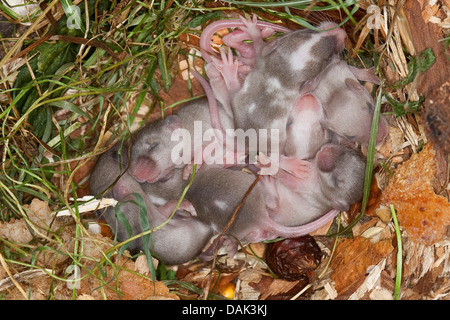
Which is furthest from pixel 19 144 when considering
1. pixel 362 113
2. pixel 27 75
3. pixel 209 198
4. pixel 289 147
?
pixel 362 113

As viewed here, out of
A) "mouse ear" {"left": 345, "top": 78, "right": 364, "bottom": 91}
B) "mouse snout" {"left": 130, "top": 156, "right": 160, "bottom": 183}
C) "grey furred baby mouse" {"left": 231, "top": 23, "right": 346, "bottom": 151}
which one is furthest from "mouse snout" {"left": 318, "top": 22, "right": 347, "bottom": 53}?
"mouse snout" {"left": 130, "top": 156, "right": 160, "bottom": 183}

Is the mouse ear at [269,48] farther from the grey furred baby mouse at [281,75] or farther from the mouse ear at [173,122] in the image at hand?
the mouse ear at [173,122]

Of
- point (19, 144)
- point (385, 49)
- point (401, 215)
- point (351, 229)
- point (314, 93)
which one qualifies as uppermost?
point (385, 49)

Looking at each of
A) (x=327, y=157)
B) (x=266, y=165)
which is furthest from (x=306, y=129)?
Result: (x=266, y=165)

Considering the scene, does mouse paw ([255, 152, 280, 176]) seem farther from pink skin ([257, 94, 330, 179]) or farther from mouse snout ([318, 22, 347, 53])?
mouse snout ([318, 22, 347, 53])

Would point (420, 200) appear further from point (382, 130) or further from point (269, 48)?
point (269, 48)

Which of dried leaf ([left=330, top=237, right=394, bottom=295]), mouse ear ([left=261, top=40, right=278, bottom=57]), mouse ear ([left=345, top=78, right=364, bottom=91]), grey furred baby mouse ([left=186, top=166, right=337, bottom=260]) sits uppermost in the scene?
mouse ear ([left=261, top=40, right=278, bottom=57])
